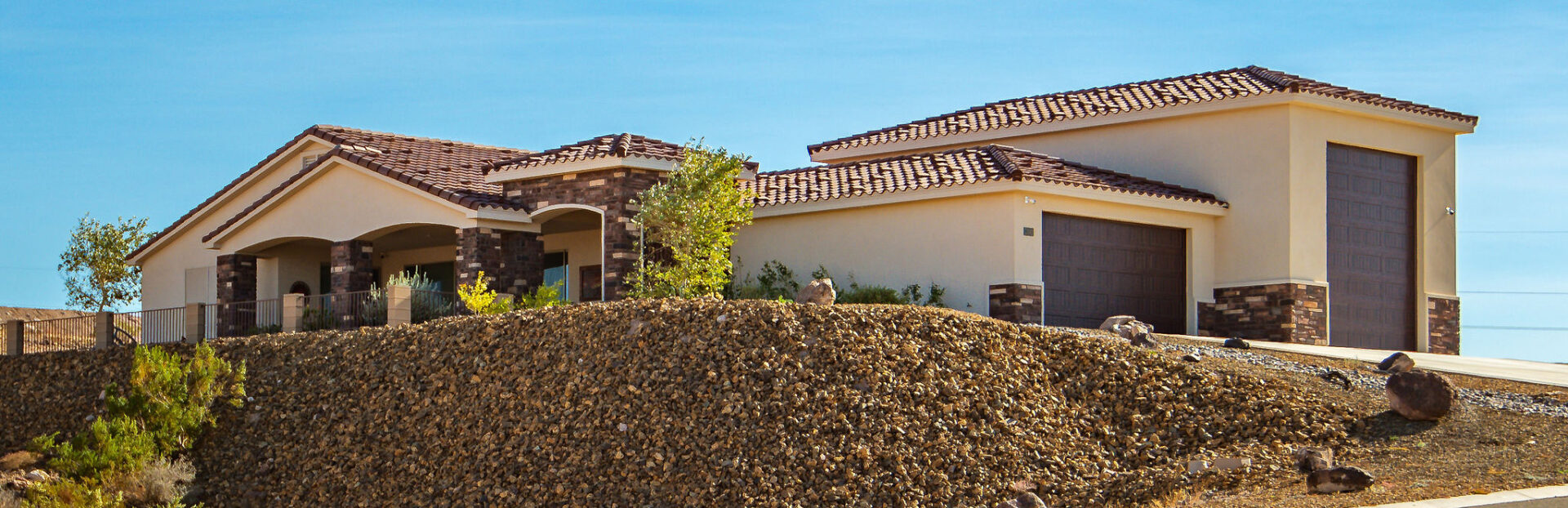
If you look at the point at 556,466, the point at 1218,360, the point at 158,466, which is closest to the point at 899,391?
the point at 556,466

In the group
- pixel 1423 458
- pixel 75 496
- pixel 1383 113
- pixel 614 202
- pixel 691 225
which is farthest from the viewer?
pixel 1383 113

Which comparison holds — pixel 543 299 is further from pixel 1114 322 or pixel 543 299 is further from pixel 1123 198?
pixel 1123 198

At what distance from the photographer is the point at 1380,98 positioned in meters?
28.7

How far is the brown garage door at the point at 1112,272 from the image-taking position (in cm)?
2636

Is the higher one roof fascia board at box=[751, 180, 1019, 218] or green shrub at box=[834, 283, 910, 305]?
roof fascia board at box=[751, 180, 1019, 218]

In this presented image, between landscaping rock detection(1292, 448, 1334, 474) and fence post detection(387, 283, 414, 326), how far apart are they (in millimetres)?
14125

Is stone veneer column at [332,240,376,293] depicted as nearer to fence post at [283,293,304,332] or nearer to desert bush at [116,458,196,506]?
fence post at [283,293,304,332]

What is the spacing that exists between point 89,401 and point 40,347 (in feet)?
15.8

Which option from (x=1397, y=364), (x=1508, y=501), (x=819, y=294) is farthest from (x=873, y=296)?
(x=1508, y=501)

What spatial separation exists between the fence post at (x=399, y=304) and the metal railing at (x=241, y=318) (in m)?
5.29

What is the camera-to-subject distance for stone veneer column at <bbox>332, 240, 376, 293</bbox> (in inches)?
1139

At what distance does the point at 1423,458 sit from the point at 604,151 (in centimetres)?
1505

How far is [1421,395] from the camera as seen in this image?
17719mm

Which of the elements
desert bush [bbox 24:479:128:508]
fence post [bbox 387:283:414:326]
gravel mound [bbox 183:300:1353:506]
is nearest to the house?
fence post [bbox 387:283:414:326]
